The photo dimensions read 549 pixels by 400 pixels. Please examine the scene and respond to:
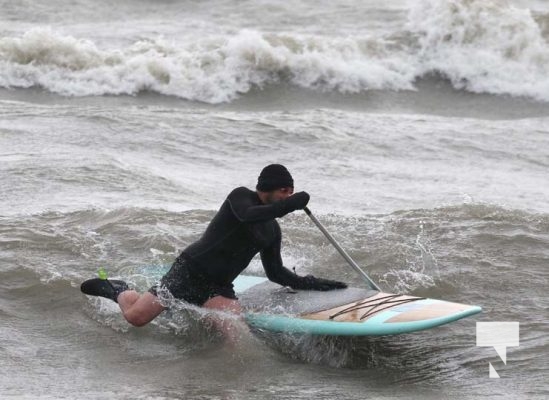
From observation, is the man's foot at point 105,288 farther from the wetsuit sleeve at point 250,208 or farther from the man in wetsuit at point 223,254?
the wetsuit sleeve at point 250,208

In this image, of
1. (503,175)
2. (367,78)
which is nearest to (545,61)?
(367,78)

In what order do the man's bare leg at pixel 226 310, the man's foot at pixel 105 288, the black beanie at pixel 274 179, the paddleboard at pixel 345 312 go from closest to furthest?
the paddleboard at pixel 345 312
the black beanie at pixel 274 179
the man's bare leg at pixel 226 310
the man's foot at pixel 105 288

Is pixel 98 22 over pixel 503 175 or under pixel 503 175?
over

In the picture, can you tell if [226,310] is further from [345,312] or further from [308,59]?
[308,59]

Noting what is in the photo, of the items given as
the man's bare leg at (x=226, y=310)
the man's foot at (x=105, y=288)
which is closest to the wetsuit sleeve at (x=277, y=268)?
the man's bare leg at (x=226, y=310)

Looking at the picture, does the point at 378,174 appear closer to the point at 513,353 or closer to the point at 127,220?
the point at 127,220

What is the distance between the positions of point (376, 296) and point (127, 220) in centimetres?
339

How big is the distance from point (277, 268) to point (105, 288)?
4.28 ft

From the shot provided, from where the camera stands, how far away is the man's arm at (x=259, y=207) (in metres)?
6.58

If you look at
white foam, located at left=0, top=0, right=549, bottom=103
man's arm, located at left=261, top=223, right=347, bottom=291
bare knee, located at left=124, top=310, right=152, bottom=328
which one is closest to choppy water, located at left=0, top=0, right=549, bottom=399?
white foam, located at left=0, top=0, right=549, bottom=103

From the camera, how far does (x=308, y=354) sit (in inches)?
269

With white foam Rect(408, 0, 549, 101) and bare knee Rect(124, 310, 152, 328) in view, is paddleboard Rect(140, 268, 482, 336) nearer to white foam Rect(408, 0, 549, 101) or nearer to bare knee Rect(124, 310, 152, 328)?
bare knee Rect(124, 310, 152, 328)

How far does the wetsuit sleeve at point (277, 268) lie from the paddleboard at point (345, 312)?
0.29ft

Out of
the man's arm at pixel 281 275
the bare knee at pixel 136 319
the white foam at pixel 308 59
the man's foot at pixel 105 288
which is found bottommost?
the bare knee at pixel 136 319
